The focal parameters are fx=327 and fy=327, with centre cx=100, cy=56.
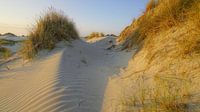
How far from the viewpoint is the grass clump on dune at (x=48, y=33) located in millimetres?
8586

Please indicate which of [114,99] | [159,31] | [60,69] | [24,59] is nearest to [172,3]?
[159,31]

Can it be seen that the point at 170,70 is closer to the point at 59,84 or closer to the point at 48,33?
the point at 59,84

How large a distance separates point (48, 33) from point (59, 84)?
4.39 m

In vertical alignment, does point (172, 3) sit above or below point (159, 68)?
above

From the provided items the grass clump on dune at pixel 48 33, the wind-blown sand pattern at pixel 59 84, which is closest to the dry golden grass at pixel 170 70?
the wind-blown sand pattern at pixel 59 84

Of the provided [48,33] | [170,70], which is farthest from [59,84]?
[48,33]

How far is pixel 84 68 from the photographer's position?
22.2 feet

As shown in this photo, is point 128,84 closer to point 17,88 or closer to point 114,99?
point 114,99

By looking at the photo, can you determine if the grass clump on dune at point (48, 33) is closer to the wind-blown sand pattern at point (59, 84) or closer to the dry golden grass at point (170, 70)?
the wind-blown sand pattern at point (59, 84)

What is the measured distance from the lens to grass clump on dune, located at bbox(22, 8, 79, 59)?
28.2 ft

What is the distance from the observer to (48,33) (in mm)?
9141

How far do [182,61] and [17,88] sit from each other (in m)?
2.66

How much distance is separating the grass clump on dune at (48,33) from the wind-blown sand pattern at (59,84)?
2.37 feet

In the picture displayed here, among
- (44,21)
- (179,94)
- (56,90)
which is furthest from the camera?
(44,21)
